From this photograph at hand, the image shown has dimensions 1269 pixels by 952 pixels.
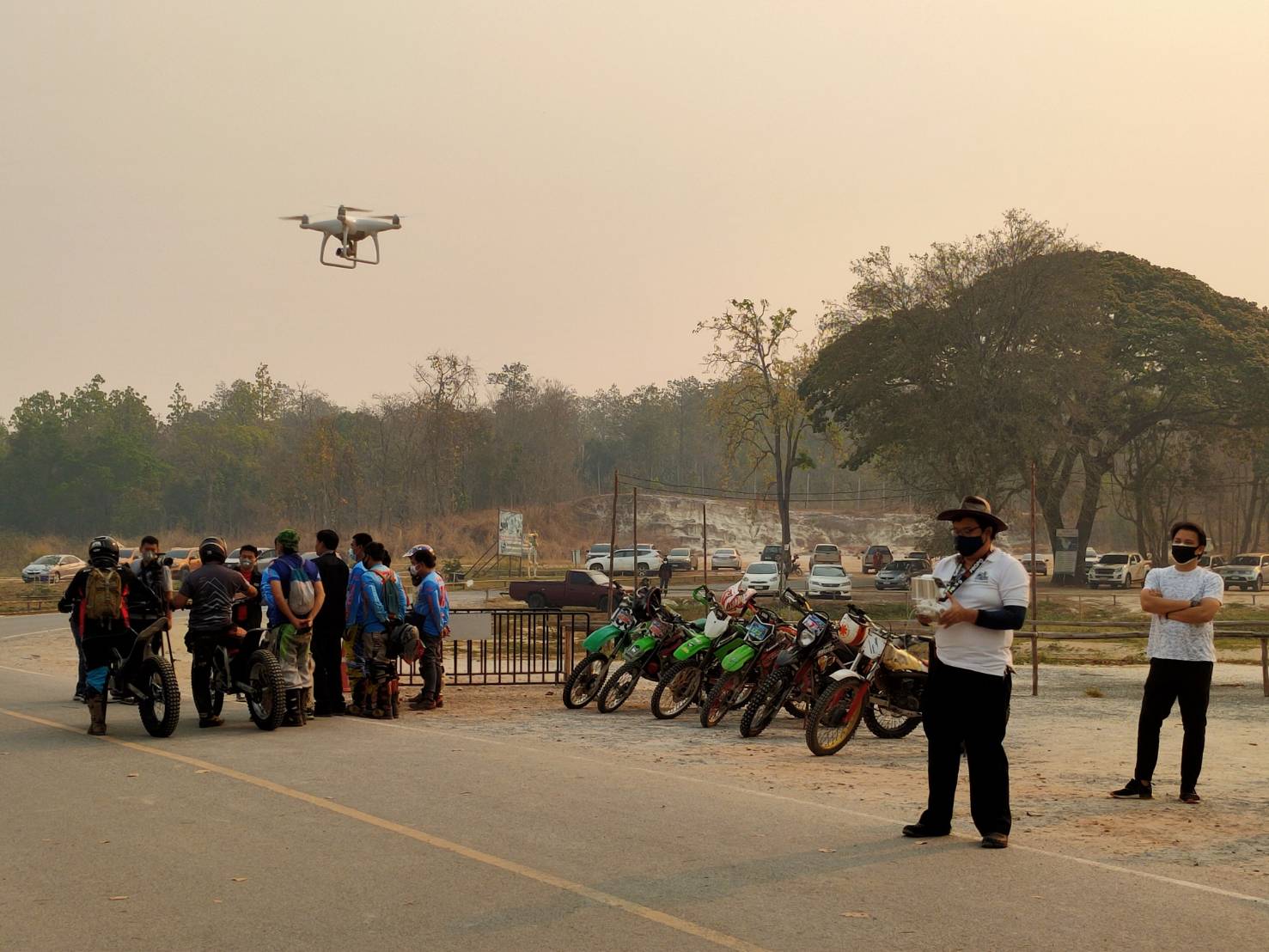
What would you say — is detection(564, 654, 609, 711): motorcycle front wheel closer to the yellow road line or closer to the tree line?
the yellow road line

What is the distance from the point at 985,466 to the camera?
5841cm

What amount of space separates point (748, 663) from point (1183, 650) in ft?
17.7

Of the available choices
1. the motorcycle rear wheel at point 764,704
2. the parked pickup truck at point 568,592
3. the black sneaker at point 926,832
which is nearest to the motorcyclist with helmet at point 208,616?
the motorcycle rear wheel at point 764,704

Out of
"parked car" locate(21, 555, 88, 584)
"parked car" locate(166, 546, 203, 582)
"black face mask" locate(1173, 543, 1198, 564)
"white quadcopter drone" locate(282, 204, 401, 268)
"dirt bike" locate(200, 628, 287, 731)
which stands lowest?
"parked car" locate(21, 555, 88, 584)

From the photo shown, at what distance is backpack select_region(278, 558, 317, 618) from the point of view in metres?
12.9

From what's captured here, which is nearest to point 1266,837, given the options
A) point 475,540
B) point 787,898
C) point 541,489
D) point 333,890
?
point 787,898

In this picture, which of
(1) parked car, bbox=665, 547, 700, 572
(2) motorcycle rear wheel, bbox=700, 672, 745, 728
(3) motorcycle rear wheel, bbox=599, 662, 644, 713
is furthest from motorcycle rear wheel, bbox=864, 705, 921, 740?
(1) parked car, bbox=665, 547, 700, 572

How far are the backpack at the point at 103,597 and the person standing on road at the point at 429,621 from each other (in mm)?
3603

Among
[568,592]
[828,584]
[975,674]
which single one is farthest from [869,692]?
[828,584]

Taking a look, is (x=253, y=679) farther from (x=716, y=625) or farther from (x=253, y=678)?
(x=716, y=625)

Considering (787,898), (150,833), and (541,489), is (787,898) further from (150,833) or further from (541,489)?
(541,489)

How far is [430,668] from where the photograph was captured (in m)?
15.2

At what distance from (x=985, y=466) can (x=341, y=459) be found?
217 ft

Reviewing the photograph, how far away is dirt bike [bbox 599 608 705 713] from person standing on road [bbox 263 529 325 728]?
11.6ft
